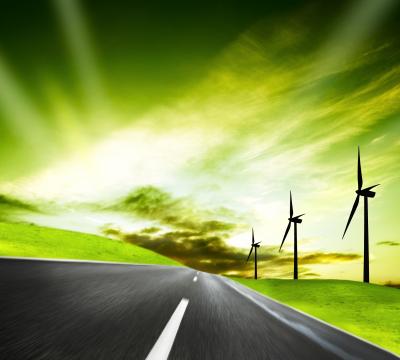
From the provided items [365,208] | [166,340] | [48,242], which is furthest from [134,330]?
[365,208]

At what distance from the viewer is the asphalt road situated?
3.21 metres

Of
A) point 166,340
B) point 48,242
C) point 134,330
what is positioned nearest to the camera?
point 166,340

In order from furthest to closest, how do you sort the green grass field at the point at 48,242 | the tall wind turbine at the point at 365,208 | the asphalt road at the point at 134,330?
the tall wind turbine at the point at 365,208
the green grass field at the point at 48,242
the asphalt road at the point at 134,330

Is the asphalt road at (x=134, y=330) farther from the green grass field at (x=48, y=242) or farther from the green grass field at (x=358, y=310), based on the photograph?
the green grass field at (x=48, y=242)

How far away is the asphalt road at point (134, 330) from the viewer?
126 inches

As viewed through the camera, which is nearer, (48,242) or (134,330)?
(134,330)

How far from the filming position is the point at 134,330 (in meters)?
4.15

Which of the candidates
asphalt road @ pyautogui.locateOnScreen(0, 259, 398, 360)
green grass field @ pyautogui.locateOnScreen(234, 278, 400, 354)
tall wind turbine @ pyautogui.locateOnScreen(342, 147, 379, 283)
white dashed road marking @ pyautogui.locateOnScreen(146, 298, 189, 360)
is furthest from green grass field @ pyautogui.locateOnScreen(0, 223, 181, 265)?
tall wind turbine @ pyautogui.locateOnScreen(342, 147, 379, 283)

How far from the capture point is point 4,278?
21.5 ft

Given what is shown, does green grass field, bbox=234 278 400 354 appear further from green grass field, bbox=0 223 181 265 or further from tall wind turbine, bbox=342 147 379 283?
green grass field, bbox=0 223 181 265

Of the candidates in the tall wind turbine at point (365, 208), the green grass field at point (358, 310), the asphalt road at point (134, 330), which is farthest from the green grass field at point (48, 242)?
the tall wind turbine at point (365, 208)

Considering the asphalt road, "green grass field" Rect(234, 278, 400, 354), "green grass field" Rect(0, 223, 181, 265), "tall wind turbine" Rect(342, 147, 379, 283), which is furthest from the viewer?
"tall wind turbine" Rect(342, 147, 379, 283)

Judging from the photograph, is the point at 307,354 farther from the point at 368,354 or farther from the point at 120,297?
the point at 120,297

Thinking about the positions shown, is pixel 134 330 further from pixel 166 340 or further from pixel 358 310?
pixel 358 310
